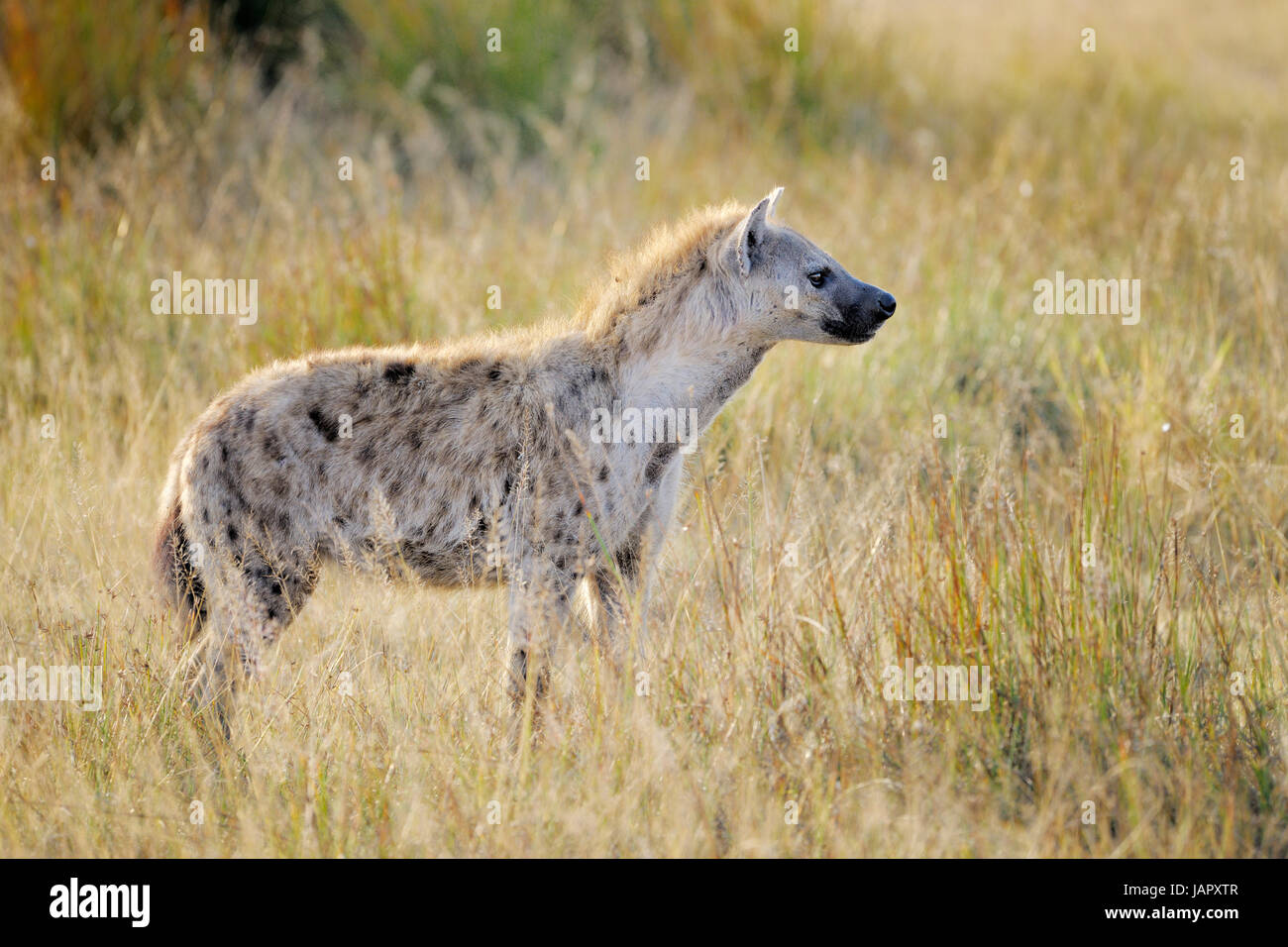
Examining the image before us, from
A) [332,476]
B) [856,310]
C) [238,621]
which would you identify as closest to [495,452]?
[332,476]

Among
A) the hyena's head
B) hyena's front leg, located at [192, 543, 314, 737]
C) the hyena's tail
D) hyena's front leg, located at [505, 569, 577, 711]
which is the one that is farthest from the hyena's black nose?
the hyena's tail

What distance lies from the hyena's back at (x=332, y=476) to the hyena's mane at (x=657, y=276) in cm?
41

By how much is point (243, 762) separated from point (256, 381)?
1259mm

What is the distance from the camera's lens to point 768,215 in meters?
4.69

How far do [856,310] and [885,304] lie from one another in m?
0.11

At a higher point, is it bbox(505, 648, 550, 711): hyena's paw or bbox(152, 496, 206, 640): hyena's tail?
bbox(152, 496, 206, 640): hyena's tail

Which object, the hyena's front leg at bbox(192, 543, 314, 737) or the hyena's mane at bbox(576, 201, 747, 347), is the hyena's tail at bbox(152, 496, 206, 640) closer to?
the hyena's front leg at bbox(192, 543, 314, 737)

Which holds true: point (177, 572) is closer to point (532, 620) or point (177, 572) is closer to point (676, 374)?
point (532, 620)

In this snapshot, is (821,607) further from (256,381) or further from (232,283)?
(232,283)

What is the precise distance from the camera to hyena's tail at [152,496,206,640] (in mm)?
4211

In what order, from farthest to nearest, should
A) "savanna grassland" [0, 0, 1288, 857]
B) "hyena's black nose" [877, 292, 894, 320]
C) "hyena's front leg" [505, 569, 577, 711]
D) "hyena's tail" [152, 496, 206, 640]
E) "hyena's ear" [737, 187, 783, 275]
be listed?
"hyena's black nose" [877, 292, 894, 320] → "hyena's ear" [737, 187, 783, 275] → "hyena's tail" [152, 496, 206, 640] → "hyena's front leg" [505, 569, 577, 711] → "savanna grassland" [0, 0, 1288, 857]

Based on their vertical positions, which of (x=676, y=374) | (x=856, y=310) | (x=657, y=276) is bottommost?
(x=676, y=374)

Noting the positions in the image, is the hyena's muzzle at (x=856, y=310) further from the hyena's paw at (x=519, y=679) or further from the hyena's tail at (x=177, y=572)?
the hyena's tail at (x=177, y=572)

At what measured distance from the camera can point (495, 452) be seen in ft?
13.9
